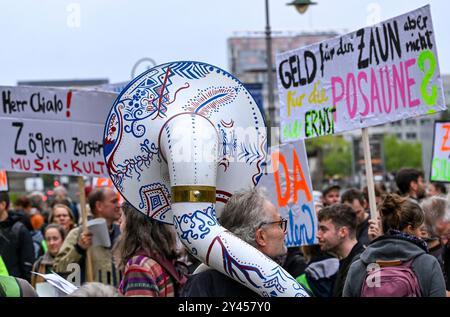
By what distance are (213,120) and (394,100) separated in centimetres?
282

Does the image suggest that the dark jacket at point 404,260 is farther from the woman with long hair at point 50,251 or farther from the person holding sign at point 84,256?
the woman with long hair at point 50,251

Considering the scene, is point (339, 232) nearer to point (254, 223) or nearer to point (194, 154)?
point (254, 223)

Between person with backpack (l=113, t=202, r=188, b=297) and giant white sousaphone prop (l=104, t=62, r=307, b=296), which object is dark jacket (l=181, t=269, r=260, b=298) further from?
person with backpack (l=113, t=202, r=188, b=297)

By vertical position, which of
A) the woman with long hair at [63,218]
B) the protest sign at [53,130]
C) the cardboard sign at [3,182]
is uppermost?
the protest sign at [53,130]

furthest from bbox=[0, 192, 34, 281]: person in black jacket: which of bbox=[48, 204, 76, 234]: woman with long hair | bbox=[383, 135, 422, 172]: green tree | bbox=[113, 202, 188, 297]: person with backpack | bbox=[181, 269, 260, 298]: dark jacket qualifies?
bbox=[383, 135, 422, 172]: green tree

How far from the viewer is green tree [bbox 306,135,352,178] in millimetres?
129125

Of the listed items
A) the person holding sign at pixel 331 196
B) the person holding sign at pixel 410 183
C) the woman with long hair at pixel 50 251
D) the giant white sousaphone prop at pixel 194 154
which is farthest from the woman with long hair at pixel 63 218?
the giant white sousaphone prop at pixel 194 154

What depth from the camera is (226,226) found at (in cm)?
407

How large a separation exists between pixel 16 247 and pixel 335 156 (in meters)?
127

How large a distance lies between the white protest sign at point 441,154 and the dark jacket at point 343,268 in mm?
2728

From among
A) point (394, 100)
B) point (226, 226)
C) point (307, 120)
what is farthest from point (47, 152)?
point (226, 226)

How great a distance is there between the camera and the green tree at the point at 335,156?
12912cm
